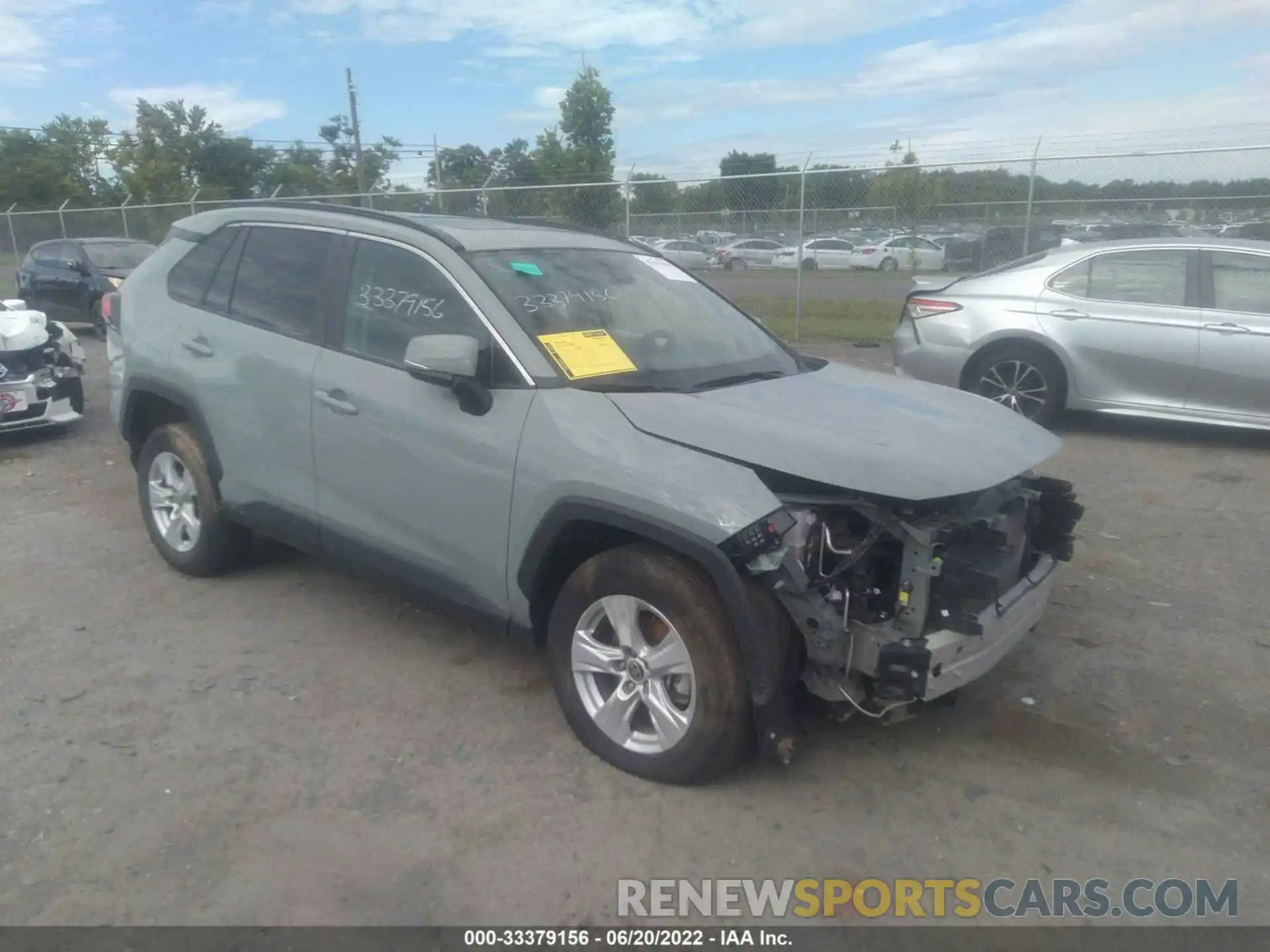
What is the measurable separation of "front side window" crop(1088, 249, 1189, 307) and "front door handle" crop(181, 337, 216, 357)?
665 centimetres

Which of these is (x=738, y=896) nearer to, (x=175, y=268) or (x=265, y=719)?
(x=265, y=719)

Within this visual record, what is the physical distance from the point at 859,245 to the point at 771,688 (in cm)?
1259

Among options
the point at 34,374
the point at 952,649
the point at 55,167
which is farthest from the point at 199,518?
the point at 55,167

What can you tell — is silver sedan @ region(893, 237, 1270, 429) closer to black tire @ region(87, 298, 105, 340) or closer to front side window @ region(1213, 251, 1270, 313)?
front side window @ region(1213, 251, 1270, 313)

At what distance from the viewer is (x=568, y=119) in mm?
25781

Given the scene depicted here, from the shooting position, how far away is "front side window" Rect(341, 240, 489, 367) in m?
3.90

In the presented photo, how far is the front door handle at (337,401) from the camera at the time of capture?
4.06 m

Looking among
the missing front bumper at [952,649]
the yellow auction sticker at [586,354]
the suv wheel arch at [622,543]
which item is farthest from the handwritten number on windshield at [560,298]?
the missing front bumper at [952,649]

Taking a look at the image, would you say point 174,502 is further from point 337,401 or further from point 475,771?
point 475,771

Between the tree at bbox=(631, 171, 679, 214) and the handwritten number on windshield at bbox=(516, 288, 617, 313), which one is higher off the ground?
the tree at bbox=(631, 171, 679, 214)

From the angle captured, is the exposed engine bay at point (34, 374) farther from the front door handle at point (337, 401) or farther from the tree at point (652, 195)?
the tree at point (652, 195)

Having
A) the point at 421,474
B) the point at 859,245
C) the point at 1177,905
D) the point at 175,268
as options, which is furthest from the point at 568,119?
the point at 1177,905

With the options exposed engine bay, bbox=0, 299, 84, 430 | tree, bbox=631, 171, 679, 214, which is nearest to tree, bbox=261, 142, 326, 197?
tree, bbox=631, 171, 679, 214

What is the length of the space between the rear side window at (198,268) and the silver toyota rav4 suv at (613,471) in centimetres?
3
